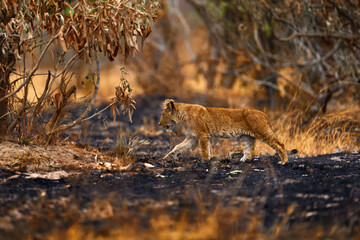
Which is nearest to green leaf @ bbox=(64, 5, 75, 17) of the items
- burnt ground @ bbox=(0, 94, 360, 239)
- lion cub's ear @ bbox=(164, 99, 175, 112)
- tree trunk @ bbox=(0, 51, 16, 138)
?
tree trunk @ bbox=(0, 51, 16, 138)

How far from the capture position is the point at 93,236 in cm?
376

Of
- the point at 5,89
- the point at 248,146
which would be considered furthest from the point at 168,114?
the point at 5,89

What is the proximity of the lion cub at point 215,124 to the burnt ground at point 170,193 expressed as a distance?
0.84 feet

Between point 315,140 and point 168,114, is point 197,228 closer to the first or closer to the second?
point 168,114

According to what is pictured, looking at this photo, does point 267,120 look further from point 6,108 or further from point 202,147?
point 6,108

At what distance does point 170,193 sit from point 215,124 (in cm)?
256

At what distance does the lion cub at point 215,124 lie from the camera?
7.35m

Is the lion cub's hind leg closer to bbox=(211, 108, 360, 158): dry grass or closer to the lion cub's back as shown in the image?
the lion cub's back

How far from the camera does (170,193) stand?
5.11 m

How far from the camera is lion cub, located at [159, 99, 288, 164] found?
7.35 m

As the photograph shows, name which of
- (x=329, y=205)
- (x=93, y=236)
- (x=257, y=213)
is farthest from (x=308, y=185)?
(x=93, y=236)

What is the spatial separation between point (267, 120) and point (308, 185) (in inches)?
85.5

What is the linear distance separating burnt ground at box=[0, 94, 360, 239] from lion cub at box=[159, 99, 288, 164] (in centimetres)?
26

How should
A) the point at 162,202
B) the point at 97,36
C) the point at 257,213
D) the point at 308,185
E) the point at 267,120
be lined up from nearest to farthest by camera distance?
the point at 257,213 < the point at 162,202 < the point at 308,185 < the point at 97,36 < the point at 267,120
